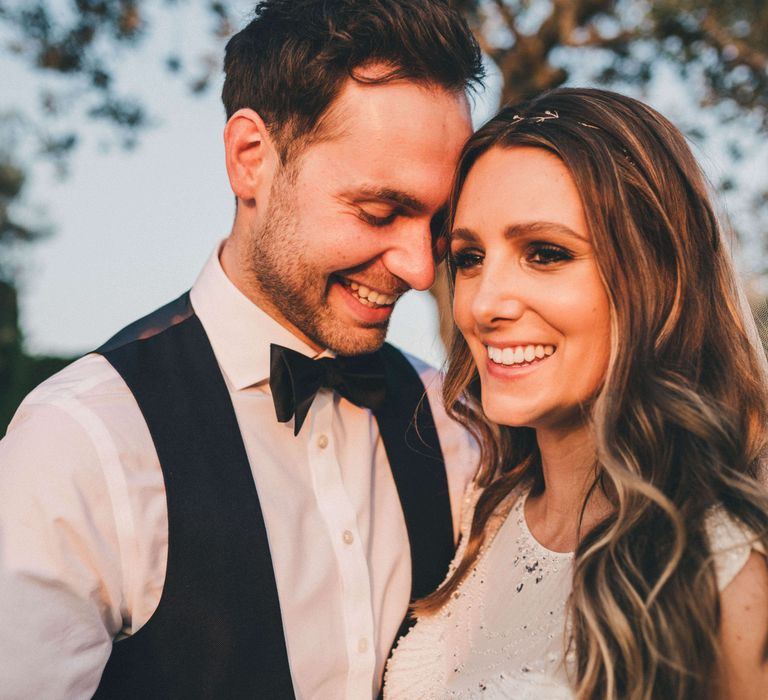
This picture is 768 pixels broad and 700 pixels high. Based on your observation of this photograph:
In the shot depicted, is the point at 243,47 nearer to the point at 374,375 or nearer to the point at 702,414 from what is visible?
the point at 374,375

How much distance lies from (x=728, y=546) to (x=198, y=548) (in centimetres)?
121

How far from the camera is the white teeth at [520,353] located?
2.18 metres

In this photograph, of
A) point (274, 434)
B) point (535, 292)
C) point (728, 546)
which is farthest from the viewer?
point (274, 434)

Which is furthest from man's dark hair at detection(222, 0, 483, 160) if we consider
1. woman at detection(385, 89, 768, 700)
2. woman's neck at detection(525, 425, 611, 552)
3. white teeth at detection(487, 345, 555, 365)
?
woman's neck at detection(525, 425, 611, 552)

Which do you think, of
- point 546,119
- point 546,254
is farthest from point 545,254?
point 546,119

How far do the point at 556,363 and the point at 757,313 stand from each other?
2.50ft

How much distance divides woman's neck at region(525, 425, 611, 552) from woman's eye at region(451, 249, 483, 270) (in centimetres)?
53

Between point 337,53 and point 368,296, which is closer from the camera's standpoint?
point 337,53

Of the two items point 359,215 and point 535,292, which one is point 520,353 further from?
point 359,215

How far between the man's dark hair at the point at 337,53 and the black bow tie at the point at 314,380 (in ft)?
2.11

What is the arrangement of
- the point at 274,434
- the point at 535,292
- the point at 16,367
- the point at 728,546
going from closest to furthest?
the point at 728,546 → the point at 535,292 → the point at 274,434 → the point at 16,367

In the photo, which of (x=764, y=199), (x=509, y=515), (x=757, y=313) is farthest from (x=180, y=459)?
(x=764, y=199)

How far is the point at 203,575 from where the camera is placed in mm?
2039

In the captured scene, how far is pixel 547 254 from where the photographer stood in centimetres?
215
